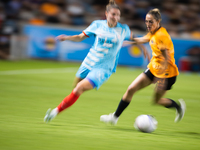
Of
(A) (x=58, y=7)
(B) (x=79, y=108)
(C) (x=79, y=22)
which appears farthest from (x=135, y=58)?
(B) (x=79, y=108)

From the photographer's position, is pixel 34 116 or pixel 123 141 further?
pixel 34 116

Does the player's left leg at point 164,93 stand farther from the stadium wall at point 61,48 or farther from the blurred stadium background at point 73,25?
the stadium wall at point 61,48

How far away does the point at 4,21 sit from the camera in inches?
764

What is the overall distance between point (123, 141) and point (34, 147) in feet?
3.93

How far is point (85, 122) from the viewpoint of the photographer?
20.1 ft

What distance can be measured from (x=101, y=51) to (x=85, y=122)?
1.20 m

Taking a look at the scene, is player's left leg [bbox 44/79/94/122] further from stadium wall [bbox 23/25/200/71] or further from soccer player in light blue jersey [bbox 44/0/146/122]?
stadium wall [bbox 23/25/200/71]

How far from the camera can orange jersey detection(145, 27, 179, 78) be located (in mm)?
5734

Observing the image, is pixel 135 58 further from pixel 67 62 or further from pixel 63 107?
pixel 63 107

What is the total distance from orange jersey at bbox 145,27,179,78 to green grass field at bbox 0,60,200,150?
90 centimetres

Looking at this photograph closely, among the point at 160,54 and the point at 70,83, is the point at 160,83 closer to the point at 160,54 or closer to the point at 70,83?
the point at 160,54

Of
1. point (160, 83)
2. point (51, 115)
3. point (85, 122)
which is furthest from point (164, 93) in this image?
point (51, 115)

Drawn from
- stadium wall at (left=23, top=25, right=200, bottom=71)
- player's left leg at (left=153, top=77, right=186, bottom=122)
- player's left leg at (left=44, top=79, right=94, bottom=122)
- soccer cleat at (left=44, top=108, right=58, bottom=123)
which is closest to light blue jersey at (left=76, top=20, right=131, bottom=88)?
player's left leg at (left=44, top=79, right=94, bottom=122)

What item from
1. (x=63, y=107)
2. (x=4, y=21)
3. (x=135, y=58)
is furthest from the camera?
(x=4, y=21)
